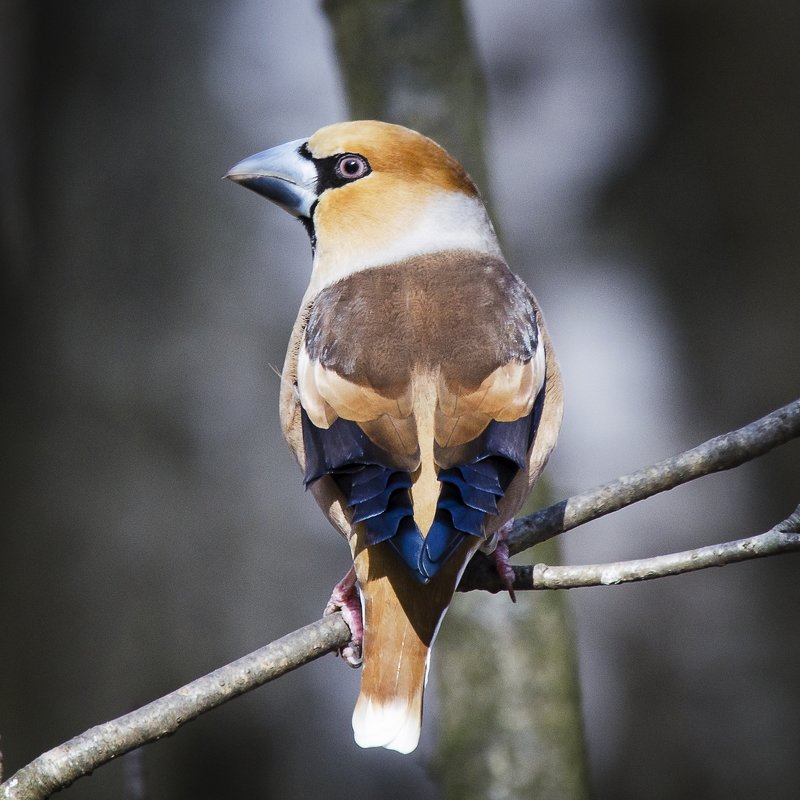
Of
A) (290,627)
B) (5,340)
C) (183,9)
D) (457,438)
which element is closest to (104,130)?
(183,9)

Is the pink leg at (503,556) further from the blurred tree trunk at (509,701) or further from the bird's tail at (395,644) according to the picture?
the blurred tree trunk at (509,701)

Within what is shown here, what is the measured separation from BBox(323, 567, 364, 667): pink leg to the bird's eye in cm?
132

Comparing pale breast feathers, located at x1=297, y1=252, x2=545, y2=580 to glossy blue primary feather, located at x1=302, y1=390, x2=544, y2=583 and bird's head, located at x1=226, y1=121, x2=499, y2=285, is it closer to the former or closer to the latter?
glossy blue primary feather, located at x1=302, y1=390, x2=544, y2=583

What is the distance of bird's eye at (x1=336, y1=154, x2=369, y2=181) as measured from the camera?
11.2 ft

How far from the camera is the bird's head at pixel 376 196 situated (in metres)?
3.35

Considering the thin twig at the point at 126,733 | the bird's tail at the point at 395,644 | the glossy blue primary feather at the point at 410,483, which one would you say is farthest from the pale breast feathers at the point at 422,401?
the thin twig at the point at 126,733

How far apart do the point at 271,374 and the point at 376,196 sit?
3229mm

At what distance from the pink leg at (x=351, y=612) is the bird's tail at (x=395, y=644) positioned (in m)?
0.11

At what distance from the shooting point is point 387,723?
2.32 meters

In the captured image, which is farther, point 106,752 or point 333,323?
point 333,323

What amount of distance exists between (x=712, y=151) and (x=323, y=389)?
13.0ft

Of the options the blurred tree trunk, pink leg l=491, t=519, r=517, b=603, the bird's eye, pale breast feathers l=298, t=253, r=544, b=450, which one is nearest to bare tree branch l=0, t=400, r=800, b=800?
pink leg l=491, t=519, r=517, b=603

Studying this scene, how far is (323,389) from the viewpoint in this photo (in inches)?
104

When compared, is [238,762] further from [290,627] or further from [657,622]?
[657,622]
